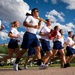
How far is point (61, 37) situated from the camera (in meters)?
13.3

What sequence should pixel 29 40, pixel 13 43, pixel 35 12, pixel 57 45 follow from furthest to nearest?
pixel 57 45 < pixel 13 43 < pixel 35 12 < pixel 29 40

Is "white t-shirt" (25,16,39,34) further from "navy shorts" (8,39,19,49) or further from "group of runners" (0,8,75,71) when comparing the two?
"navy shorts" (8,39,19,49)

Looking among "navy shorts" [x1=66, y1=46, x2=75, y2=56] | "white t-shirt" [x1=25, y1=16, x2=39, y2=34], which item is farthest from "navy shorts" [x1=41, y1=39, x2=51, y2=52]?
"navy shorts" [x1=66, y1=46, x2=75, y2=56]

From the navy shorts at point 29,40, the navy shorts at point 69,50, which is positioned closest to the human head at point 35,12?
the navy shorts at point 29,40

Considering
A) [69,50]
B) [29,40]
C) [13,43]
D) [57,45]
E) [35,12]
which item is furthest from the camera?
[69,50]

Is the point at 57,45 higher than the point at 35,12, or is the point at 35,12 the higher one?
the point at 35,12

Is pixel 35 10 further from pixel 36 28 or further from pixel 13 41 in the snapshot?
pixel 13 41

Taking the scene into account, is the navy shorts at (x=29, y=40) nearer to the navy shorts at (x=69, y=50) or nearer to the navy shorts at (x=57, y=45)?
the navy shorts at (x=57, y=45)

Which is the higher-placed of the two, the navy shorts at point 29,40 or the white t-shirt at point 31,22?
the white t-shirt at point 31,22

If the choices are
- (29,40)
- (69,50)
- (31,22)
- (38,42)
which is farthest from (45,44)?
(69,50)

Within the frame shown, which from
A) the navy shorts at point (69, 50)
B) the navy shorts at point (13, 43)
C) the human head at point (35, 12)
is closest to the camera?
the human head at point (35, 12)

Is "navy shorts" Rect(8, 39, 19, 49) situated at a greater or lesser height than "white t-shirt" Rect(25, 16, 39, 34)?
lesser

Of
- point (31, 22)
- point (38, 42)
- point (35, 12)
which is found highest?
point (35, 12)

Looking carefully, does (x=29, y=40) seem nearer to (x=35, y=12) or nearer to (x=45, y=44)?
(x=35, y=12)
